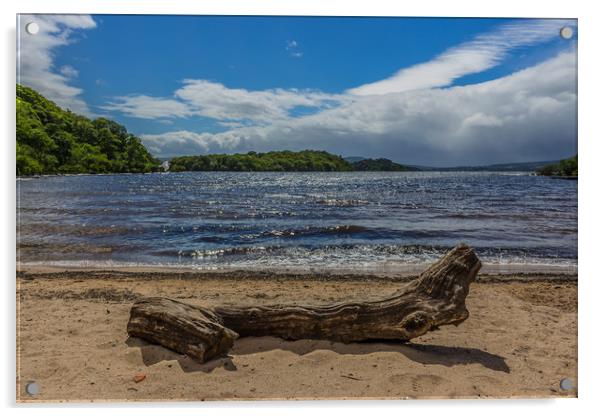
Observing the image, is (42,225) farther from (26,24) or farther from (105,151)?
(26,24)

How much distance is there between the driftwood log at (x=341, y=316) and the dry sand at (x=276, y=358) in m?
0.08

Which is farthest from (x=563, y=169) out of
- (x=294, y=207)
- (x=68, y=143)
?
(x=68, y=143)

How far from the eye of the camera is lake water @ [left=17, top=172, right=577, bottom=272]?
3.11 metres

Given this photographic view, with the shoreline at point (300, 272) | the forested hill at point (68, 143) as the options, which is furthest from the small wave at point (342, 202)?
the forested hill at point (68, 143)

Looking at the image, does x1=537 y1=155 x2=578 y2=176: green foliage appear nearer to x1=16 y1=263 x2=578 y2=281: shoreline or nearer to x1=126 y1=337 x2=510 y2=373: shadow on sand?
x1=16 y1=263 x2=578 y2=281: shoreline

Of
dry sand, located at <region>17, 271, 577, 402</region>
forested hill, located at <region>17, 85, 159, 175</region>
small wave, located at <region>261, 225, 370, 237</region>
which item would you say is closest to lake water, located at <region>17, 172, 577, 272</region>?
small wave, located at <region>261, 225, 370, 237</region>

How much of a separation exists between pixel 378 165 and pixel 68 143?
89.1 inches

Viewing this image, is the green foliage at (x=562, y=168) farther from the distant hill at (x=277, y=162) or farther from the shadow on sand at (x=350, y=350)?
the shadow on sand at (x=350, y=350)

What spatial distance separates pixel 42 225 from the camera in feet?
9.20

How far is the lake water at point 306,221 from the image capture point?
3.11m

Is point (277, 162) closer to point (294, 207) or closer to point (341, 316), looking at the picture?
point (294, 207)

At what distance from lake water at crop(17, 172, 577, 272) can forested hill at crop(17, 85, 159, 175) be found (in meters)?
0.11

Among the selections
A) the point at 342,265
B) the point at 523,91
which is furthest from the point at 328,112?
the point at 523,91
